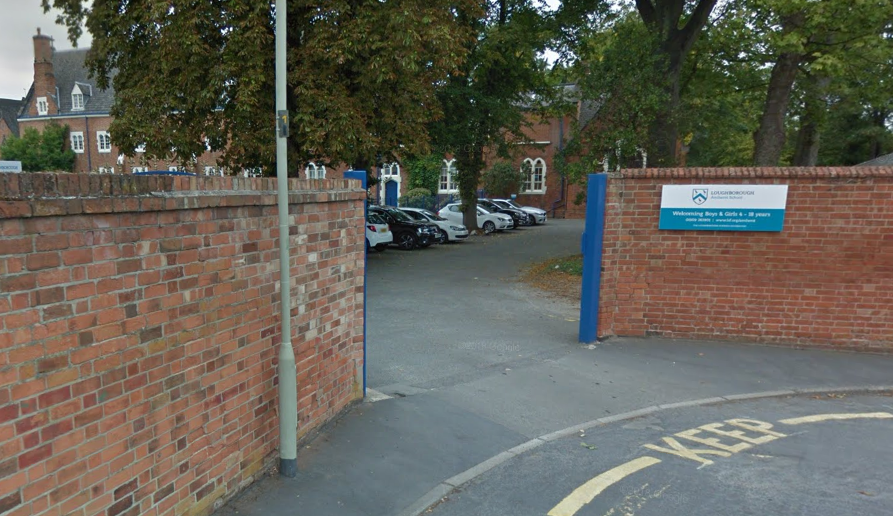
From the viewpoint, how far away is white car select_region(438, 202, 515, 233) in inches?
1111

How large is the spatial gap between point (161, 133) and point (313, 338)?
9.36 metres

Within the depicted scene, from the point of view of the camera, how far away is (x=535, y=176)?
43.2 m

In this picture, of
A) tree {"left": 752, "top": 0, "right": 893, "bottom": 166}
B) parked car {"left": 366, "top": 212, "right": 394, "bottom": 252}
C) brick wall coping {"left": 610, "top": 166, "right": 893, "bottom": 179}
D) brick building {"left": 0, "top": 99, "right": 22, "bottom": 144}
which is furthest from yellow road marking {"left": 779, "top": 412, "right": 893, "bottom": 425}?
brick building {"left": 0, "top": 99, "right": 22, "bottom": 144}

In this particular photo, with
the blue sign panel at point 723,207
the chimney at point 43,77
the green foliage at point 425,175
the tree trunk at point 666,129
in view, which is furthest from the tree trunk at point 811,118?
the chimney at point 43,77

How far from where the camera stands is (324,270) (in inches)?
202

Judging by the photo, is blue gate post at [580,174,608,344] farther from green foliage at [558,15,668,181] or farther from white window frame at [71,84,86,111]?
white window frame at [71,84,86,111]

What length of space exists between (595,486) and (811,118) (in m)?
21.5

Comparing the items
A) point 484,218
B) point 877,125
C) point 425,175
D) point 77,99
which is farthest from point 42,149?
point 877,125

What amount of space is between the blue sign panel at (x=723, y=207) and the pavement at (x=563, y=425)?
1.72m

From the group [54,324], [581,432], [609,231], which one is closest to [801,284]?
[609,231]

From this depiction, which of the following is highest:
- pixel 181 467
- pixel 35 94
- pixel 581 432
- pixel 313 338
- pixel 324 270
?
pixel 35 94

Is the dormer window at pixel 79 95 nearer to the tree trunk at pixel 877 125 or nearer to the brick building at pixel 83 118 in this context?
the brick building at pixel 83 118

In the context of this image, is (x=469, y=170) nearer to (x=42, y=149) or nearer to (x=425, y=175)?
(x=425, y=175)

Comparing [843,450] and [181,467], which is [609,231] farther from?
[181,467]
